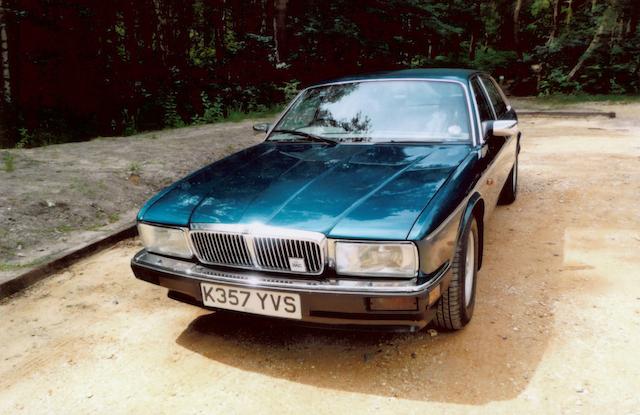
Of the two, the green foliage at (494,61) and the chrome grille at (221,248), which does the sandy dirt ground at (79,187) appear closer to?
the chrome grille at (221,248)

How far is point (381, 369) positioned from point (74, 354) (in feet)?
5.74

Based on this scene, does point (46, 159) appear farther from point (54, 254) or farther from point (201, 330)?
point (201, 330)

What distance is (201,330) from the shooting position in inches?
129

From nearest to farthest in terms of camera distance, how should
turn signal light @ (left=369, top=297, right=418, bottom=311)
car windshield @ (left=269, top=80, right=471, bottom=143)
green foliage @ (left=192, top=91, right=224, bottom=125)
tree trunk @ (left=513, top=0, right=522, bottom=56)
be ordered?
turn signal light @ (left=369, top=297, right=418, bottom=311) → car windshield @ (left=269, top=80, right=471, bottom=143) → green foliage @ (left=192, top=91, right=224, bottom=125) → tree trunk @ (left=513, top=0, right=522, bottom=56)

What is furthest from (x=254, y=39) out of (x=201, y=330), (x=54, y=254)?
(x=201, y=330)

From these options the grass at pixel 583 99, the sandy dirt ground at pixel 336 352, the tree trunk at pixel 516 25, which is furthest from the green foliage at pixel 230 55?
the sandy dirt ground at pixel 336 352

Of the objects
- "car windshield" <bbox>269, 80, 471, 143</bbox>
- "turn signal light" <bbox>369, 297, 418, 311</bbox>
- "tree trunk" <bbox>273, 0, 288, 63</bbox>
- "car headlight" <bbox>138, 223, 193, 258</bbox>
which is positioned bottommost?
"turn signal light" <bbox>369, 297, 418, 311</bbox>

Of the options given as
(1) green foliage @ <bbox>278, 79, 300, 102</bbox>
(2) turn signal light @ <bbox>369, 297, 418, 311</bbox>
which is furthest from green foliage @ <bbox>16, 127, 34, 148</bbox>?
(2) turn signal light @ <bbox>369, 297, 418, 311</bbox>

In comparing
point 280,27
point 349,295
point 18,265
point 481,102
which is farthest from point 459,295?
point 280,27

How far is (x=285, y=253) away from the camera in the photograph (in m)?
2.63

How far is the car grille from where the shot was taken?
261 cm

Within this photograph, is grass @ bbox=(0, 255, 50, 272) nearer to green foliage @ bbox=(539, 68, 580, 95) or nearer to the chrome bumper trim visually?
the chrome bumper trim

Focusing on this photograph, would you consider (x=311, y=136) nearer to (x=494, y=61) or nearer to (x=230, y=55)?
(x=230, y=55)

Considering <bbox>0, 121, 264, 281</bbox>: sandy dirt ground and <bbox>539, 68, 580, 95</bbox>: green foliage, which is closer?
<bbox>0, 121, 264, 281</bbox>: sandy dirt ground
